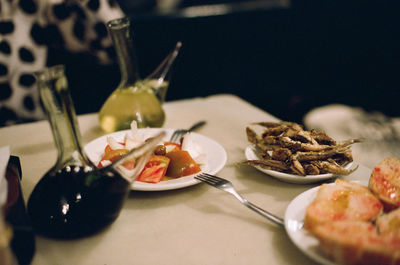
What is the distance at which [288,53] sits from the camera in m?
3.37

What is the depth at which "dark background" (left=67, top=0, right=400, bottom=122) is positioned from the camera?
2637 millimetres

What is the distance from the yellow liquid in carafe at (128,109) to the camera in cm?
100

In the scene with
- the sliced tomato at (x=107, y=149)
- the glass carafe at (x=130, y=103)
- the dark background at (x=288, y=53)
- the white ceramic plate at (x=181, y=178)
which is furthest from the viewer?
the dark background at (x=288, y=53)

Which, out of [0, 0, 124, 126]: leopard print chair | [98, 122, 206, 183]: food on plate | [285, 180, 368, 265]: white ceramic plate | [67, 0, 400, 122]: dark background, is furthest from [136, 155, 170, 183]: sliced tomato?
[67, 0, 400, 122]: dark background

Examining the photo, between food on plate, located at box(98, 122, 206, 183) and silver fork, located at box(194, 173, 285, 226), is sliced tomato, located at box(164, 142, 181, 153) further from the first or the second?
silver fork, located at box(194, 173, 285, 226)

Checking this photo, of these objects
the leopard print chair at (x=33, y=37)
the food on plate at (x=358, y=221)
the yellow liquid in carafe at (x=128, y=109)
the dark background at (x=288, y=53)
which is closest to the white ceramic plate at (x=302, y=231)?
the food on plate at (x=358, y=221)

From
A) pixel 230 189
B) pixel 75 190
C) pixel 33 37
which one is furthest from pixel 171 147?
pixel 33 37

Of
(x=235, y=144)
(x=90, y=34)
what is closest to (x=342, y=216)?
(x=235, y=144)

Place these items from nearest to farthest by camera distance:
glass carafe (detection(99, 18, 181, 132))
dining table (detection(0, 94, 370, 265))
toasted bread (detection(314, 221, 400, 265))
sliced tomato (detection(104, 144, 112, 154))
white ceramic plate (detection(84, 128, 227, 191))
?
toasted bread (detection(314, 221, 400, 265))
dining table (detection(0, 94, 370, 265))
white ceramic plate (detection(84, 128, 227, 191))
sliced tomato (detection(104, 144, 112, 154))
glass carafe (detection(99, 18, 181, 132))

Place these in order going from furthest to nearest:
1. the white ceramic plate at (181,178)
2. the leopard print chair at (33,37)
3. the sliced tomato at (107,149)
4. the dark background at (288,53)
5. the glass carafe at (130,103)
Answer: the dark background at (288,53), the leopard print chair at (33,37), the glass carafe at (130,103), the sliced tomato at (107,149), the white ceramic plate at (181,178)

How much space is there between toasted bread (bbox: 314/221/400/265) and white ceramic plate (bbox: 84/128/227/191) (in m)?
0.30

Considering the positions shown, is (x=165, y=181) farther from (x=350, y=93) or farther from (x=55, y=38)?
(x=350, y=93)

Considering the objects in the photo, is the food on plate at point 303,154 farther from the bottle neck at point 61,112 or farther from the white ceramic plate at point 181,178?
the bottle neck at point 61,112

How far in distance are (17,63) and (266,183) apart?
1588 mm
